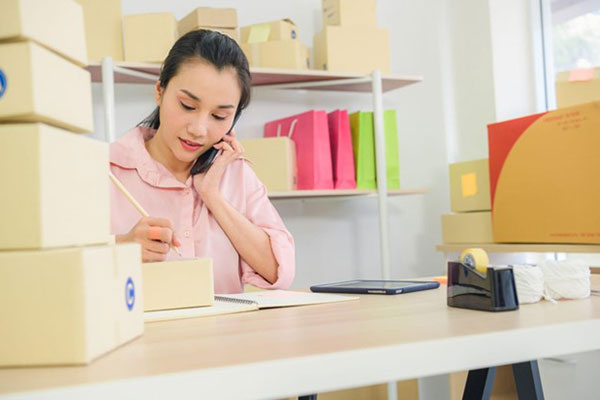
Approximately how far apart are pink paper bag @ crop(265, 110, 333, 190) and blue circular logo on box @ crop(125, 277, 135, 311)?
1988 mm

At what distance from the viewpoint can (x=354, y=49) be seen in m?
2.81

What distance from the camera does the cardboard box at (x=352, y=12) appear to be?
281 cm

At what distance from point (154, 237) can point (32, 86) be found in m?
0.55

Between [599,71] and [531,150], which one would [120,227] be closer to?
[531,150]

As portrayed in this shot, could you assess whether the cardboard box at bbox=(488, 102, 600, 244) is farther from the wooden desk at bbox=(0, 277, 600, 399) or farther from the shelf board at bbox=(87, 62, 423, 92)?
the wooden desk at bbox=(0, 277, 600, 399)

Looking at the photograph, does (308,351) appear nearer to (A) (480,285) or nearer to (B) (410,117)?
(A) (480,285)

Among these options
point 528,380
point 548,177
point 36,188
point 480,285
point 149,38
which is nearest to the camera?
point 36,188

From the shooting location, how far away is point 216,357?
23.8 inches

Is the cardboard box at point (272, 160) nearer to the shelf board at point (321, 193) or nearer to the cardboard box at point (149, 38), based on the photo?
the shelf board at point (321, 193)

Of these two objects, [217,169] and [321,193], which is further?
[321,193]

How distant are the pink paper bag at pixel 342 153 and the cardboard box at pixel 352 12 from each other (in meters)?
0.40

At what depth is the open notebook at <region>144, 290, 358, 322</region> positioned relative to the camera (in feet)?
3.06

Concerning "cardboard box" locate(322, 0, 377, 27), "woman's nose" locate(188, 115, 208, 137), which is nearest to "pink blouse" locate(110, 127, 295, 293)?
"woman's nose" locate(188, 115, 208, 137)

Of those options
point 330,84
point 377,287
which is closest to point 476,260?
point 377,287
